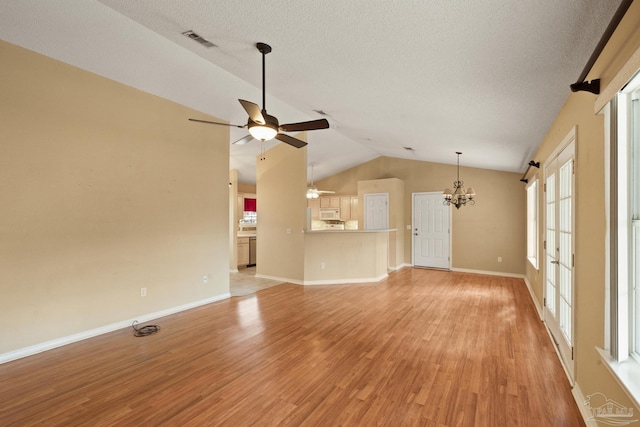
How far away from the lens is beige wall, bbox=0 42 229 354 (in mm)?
2924

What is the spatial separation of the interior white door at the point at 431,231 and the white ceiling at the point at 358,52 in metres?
3.45

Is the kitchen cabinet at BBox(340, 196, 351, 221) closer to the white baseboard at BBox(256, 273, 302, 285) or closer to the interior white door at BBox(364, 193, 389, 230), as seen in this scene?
the interior white door at BBox(364, 193, 389, 230)

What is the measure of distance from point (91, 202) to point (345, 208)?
689 cm

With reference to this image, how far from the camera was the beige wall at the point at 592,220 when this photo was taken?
1.47 m

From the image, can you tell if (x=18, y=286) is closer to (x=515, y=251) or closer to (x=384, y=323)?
(x=384, y=323)

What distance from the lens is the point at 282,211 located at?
252 inches

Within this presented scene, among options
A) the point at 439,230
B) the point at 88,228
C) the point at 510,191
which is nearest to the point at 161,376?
the point at 88,228

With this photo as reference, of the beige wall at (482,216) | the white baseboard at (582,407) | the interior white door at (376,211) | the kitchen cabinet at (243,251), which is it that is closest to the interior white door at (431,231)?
the beige wall at (482,216)

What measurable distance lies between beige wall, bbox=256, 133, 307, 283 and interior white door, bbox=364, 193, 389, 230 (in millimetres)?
2916

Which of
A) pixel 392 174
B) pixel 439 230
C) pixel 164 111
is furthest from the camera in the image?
pixel 392 174

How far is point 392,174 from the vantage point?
860 cm

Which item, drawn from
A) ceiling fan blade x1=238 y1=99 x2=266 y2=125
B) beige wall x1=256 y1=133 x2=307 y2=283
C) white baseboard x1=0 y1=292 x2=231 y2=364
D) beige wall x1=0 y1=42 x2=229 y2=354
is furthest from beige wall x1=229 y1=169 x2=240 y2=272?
ceiling fan blade x1=238 y1=99 x2=266 y2=125

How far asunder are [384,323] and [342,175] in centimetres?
627

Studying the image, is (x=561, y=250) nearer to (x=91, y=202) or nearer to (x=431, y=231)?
(x=431, y=231)
